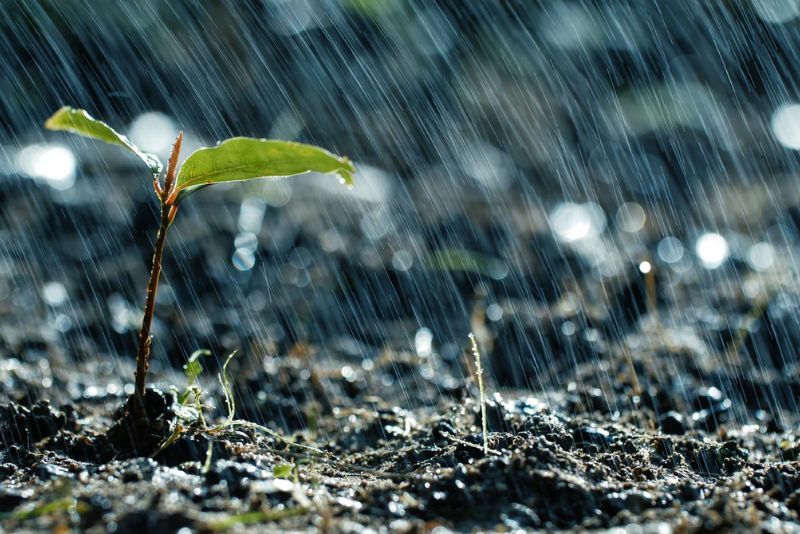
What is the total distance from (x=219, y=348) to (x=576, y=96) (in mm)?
4609

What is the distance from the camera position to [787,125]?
605 cm

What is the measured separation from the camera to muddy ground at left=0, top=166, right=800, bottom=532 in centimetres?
137

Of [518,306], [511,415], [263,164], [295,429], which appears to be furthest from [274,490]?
[518,306]

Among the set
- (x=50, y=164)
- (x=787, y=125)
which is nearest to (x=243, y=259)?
(x=50, y=164)

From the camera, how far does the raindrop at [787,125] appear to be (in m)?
→ 5.85

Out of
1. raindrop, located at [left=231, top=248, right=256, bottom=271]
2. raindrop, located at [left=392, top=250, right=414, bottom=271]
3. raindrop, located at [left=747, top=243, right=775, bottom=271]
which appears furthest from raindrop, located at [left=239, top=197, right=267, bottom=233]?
raindrop, located at [left=747, top=243, right=775, bottom=271]

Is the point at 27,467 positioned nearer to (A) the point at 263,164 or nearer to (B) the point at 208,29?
(A) the point at 263,164

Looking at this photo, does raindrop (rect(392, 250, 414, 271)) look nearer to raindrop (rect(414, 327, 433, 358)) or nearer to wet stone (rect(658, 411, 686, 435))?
raindrop (rect(414, 327, 433, 358))

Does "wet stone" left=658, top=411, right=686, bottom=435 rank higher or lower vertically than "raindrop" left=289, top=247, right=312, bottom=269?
lower

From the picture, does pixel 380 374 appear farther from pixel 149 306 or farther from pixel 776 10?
pixel 776 10

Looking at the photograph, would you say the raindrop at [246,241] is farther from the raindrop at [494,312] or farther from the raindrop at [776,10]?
the raindrop at [776,10]

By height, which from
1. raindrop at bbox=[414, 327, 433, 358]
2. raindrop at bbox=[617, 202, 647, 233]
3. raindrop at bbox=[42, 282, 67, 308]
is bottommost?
raindrop at bbox=[414, 327, 433, 358]

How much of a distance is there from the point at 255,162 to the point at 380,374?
1.48 m

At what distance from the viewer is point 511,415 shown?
193 cm
